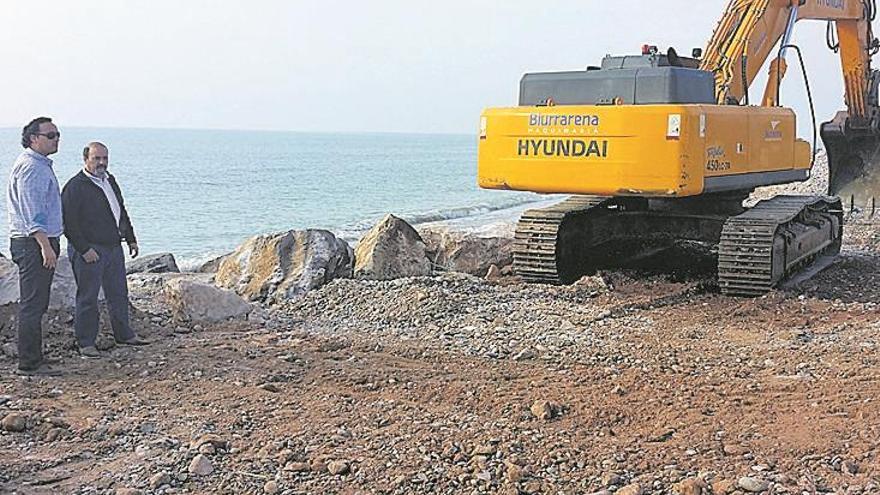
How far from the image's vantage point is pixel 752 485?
14.3 feet

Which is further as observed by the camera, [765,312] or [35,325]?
[765,312]

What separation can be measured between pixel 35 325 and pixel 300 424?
2.31 m

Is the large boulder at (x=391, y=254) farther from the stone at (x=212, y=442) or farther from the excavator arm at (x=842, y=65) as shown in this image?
the stone at (x=212, y=442)

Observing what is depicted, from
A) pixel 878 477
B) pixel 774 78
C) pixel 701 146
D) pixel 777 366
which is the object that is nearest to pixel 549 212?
pixel 701 146

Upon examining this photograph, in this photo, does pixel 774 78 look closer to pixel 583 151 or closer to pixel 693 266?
pixel 693 266

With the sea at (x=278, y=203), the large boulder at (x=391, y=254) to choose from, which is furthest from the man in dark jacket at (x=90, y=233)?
the sea at (x=278, y=203)

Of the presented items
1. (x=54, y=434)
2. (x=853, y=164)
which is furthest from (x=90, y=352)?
(x=853, y=164)

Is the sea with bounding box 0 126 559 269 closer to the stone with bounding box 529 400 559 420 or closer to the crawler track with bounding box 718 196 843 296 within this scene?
the crawler track with bounding box 718 196 843 296

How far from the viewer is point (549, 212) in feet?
33.3

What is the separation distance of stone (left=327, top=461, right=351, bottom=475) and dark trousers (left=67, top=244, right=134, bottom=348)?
10.4ft

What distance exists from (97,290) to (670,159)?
454 centimetres

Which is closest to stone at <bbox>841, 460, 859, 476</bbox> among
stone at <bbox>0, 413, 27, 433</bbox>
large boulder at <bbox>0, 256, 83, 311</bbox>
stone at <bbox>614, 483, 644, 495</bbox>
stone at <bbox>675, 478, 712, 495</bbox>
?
stone at <bbox>675, 478, 712, 495</bbox>

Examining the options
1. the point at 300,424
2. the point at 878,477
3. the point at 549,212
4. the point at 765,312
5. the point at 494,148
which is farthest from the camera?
the point at 549,212

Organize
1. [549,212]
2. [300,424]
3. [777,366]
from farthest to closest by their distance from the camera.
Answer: [549,212] → [777,366] → [300,424]
